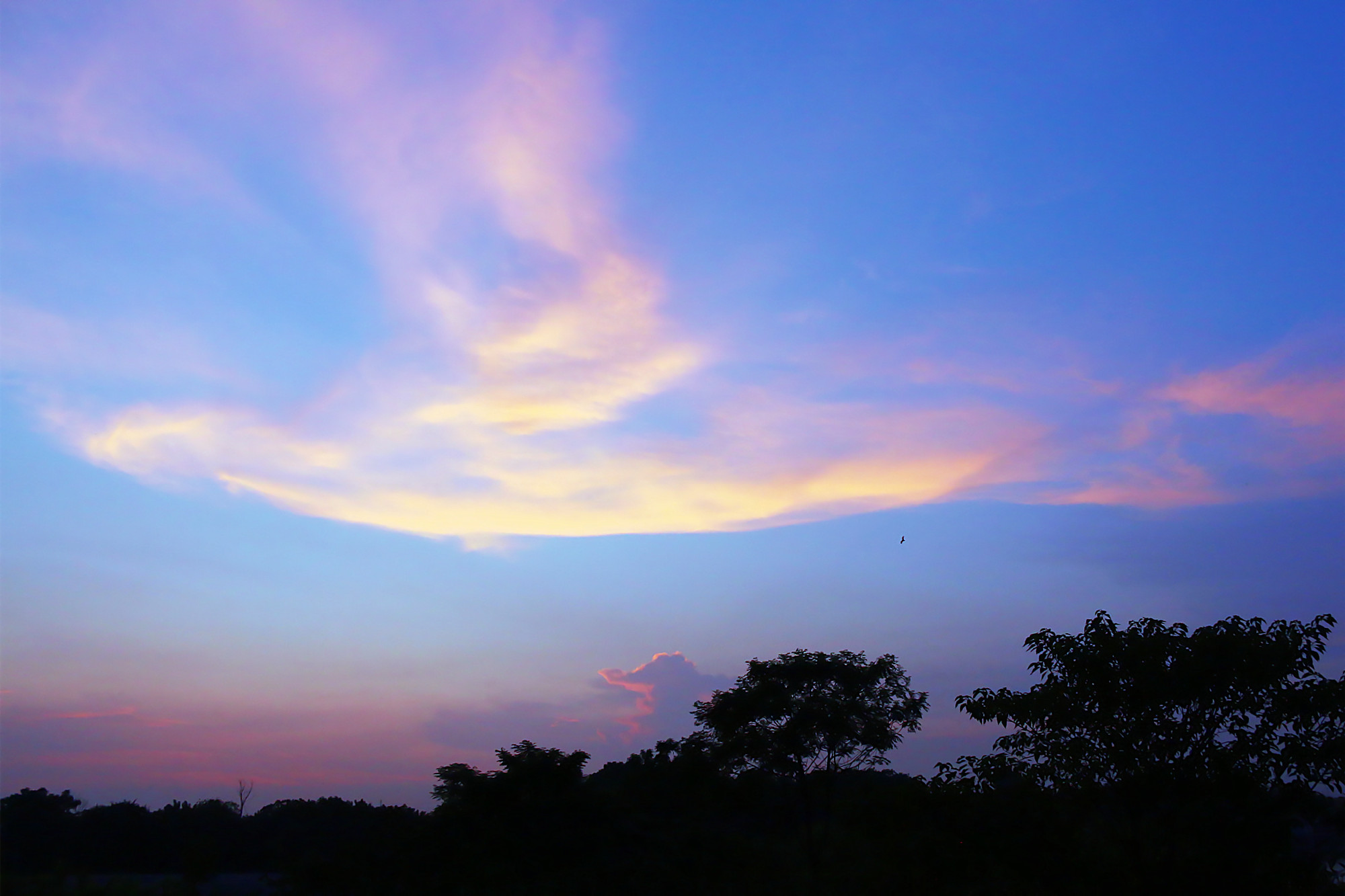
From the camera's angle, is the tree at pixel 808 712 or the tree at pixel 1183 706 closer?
the tree at pixel 1183 706

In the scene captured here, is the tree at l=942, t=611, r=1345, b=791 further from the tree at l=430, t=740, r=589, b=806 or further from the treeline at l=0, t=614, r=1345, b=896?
the tree at l=430, t=740, r=589, b=806

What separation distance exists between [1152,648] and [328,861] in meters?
22.1

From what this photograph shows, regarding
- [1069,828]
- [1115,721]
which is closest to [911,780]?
[1069,828]

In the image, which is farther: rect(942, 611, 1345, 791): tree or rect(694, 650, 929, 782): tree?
rect(694, 650, 929, 782): tree

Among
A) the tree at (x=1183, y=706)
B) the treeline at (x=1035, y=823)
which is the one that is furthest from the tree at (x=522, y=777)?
the tree at (x=1183, y=706)

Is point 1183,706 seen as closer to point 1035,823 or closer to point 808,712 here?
point 1035,823

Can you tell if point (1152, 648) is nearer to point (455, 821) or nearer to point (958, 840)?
point (958, 840)

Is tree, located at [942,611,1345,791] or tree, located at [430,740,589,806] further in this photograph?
tree, located at [430,740,589,806]

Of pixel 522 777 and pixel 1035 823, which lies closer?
pixel 1035 823

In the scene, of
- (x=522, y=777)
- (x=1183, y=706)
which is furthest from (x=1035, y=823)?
(x=522, y=777)

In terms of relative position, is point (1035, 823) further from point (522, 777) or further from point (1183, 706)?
point (522, 777)

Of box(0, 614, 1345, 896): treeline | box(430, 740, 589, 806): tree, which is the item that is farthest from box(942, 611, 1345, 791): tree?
box(430, 740, 589, 806): tree

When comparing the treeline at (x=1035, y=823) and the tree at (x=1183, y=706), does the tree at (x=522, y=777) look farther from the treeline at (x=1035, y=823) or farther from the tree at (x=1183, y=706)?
the tree at (x=1183, y=706)

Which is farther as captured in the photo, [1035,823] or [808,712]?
[808,712]
